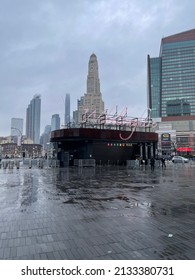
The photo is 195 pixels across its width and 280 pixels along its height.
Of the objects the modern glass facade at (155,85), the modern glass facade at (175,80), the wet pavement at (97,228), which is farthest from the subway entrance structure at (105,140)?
the modern glass facade at (155,85)

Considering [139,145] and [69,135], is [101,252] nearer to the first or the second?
[69,135]

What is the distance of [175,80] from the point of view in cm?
17888

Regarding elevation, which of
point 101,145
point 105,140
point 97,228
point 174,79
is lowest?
point 97,228

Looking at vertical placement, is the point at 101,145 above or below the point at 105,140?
below

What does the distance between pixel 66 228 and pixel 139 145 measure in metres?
34.4

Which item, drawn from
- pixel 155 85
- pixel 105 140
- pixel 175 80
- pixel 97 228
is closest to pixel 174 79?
pixel 175 80

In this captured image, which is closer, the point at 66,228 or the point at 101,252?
the point at 101,252

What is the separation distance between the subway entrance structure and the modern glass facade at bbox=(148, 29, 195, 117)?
143 metres

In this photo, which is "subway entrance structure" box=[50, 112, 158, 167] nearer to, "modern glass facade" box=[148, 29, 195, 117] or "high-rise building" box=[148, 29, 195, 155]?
"high-rise building" box=[148, 29, 195, 155]

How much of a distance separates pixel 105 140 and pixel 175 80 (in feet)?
536

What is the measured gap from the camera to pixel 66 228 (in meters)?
6.05

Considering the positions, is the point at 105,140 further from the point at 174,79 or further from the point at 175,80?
the point at 174,79
